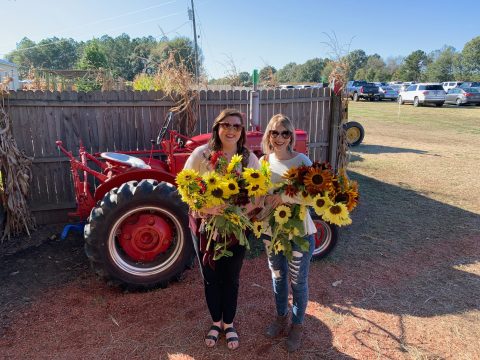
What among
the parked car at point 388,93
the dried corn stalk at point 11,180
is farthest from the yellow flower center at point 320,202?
the parked car at point 388,93

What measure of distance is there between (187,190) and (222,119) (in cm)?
56

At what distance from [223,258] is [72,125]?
3.68m

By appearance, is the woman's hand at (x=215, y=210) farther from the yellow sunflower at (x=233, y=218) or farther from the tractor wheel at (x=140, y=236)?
the tractor wheel at (x=140, y=236)

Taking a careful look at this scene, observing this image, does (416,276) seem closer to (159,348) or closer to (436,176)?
(159,348)

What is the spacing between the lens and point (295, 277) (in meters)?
2.61

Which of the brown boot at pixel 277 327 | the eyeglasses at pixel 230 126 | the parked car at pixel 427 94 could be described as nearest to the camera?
the eyeglasses at pixel 230 126

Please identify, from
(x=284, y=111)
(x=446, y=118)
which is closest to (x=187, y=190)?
(x=284, y=111)

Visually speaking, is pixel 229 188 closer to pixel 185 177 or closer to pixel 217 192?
pixel 217 192

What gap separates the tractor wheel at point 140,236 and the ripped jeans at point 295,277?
1.02m

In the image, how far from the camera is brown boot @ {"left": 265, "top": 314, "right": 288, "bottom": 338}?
2.85m

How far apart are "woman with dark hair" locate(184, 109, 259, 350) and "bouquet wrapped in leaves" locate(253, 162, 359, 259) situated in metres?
0.25

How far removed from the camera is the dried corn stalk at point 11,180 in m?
4.65

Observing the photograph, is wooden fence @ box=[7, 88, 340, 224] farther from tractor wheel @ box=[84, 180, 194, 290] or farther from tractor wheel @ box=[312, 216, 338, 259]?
tractor wheel @ box=[312, 216, 338, 259]

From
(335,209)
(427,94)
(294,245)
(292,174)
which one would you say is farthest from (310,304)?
(427,94)
